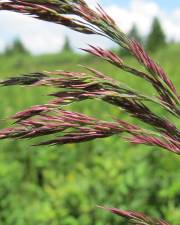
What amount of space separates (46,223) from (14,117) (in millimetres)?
3238

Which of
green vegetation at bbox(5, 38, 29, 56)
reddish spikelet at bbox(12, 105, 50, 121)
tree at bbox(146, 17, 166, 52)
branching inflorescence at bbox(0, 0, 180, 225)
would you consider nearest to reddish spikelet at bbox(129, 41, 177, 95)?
branching inflorescence at bbox(0, 0, 180, 225)

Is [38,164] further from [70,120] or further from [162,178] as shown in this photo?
[70,120]

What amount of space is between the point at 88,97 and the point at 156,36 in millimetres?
70372

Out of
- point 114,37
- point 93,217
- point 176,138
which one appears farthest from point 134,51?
point 93,217

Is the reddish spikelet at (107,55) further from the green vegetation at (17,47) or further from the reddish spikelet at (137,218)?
the green vegetation at (17,47)

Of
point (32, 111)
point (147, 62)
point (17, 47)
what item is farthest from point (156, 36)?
point (32, 111)

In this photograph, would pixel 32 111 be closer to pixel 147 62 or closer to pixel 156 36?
pixel 147 62

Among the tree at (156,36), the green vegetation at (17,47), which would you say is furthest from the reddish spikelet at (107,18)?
the green vegetation at (17,47)

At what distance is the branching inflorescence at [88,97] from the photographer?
0.93 m

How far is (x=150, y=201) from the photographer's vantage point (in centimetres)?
418

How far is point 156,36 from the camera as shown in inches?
2763

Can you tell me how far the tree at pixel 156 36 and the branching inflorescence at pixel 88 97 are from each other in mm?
67401

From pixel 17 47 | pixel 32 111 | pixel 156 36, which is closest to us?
pixel 32 111

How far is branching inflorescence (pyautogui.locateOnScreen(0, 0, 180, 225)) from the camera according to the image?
0.93 m
